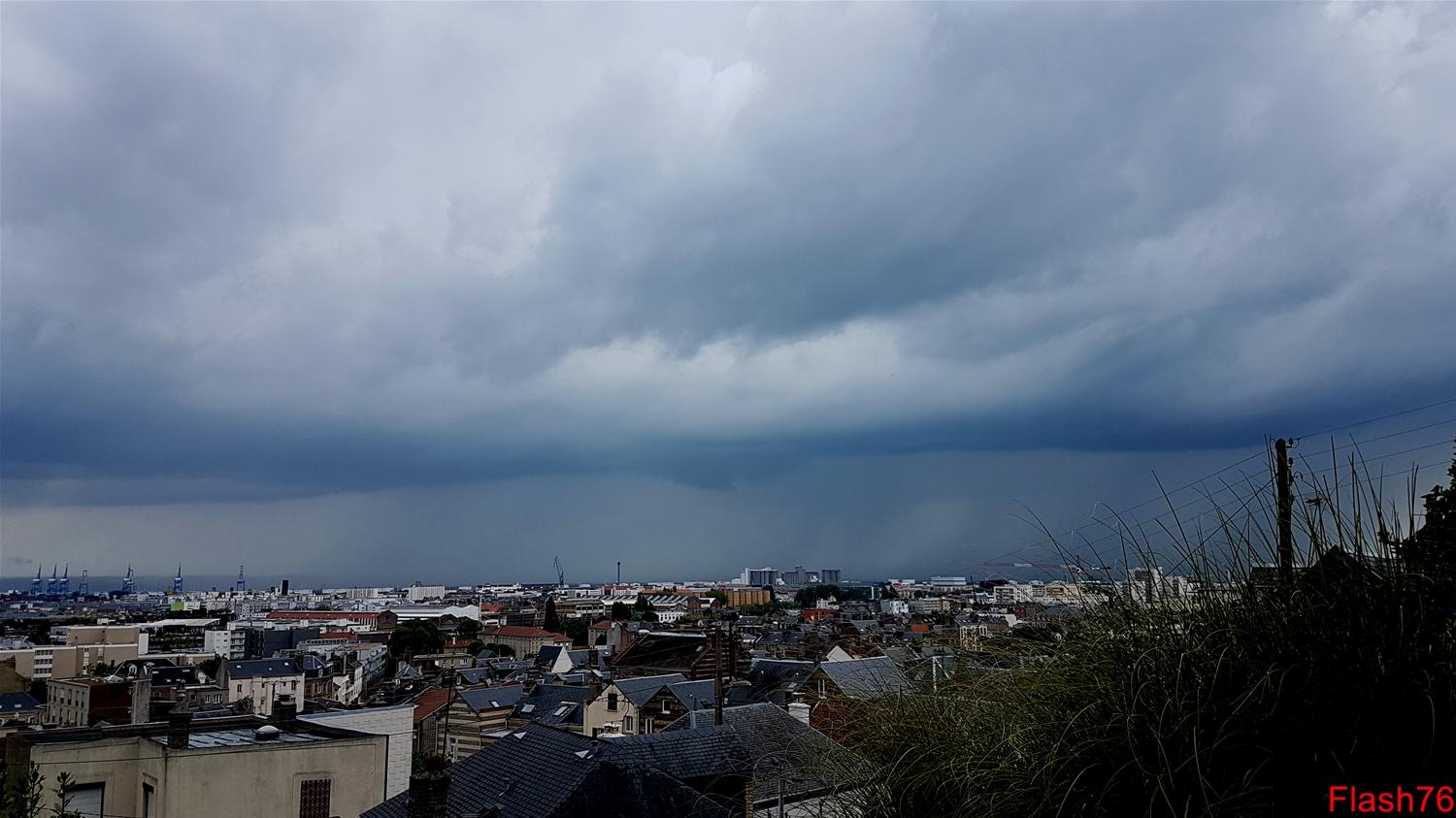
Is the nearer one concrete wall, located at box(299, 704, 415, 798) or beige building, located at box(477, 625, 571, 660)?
concrete wall, located at box(299, 704, 415, 798)

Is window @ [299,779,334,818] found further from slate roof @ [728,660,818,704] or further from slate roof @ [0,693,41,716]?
slate roof @ [0,693,41,716]

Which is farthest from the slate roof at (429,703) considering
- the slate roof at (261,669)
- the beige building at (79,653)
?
the beige building at (79,653)

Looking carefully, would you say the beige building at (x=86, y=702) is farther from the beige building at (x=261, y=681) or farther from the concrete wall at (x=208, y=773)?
the concrete wall at (x=208, y=773)

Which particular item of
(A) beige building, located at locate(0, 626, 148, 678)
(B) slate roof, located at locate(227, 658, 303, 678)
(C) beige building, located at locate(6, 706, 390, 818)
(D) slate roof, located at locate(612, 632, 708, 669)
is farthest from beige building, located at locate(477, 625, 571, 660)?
(C) beige building, located at locate(6, 706, 390, 818)

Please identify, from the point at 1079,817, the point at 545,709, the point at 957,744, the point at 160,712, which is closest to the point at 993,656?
the point at 957,744

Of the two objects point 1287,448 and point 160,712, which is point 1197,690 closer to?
point 1287,448

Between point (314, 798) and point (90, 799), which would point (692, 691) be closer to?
point (314, 798)
